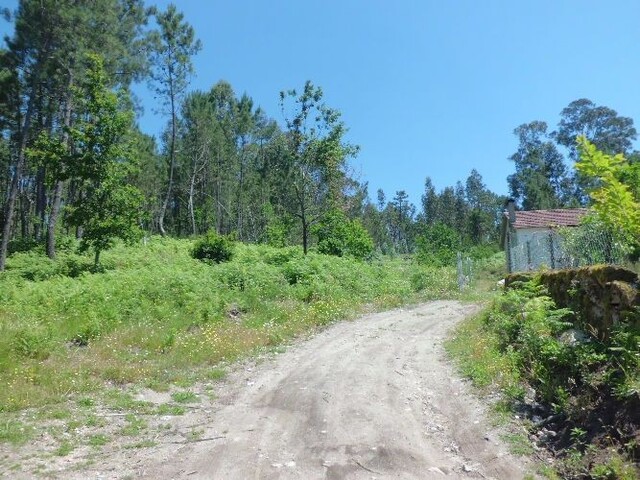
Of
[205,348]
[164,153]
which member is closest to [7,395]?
[205,348]

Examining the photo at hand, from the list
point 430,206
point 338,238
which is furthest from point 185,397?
point 430,206

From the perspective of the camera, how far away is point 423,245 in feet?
149

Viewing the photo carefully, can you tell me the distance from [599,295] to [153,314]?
1022cm

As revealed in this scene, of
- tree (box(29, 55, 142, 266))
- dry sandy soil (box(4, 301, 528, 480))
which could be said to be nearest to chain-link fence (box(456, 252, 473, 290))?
dry sandy soil (box(4, 301, 528, 480))

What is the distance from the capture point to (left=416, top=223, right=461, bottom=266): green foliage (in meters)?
39.0

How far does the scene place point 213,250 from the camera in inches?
1014

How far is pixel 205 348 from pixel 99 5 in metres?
21.3

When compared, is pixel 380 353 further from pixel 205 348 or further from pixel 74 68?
pixel 74 68

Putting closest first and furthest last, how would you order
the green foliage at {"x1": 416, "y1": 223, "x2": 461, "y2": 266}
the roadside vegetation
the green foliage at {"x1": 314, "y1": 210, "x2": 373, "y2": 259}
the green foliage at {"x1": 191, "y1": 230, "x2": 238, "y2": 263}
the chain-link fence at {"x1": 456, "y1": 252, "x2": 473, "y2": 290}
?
the roadside vegetation
the chain-link fence at {"x1": 456, "y1": 252, "x2": 473, "y2": 290}
the green foliage at {"x1": 191, "y1": 230, "x2": 238, "y2": 263}
the green foliage at {"x1": 314, "y1": 210, "x2": 373, "y2": 259}
the green foliage at {"x1": 416, "y1": 223, "x2": 461, "y2": 266}

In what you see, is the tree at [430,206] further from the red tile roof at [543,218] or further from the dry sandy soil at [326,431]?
the dry sandy soil at [326,431]

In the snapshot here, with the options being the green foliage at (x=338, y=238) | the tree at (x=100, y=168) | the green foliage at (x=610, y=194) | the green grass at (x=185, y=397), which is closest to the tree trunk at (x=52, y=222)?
the tree at (x=100, y=168)

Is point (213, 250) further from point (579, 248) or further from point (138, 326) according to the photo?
point (579, 248)

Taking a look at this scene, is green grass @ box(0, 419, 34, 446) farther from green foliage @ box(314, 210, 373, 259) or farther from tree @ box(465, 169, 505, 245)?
tree @ box(465, 169, 505, 245)

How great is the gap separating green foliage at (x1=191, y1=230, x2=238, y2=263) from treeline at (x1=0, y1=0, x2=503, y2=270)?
9.86 ft
